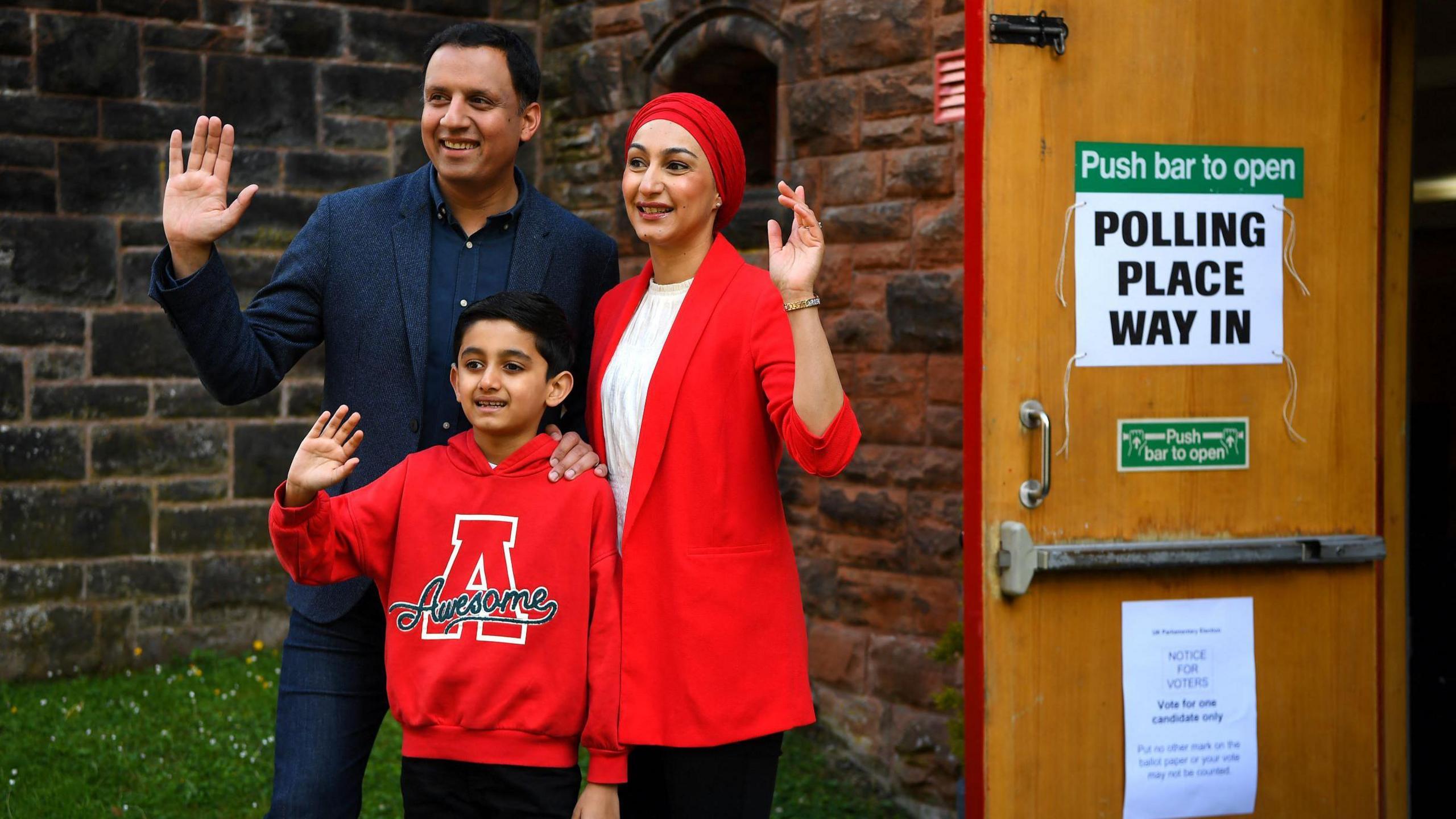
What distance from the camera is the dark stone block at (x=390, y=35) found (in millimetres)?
7395

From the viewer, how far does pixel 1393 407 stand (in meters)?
3.62

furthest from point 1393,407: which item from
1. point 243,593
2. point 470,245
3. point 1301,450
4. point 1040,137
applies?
point 243,593

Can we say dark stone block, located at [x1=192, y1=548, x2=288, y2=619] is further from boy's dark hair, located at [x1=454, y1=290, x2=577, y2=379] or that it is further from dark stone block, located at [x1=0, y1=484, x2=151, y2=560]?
boy's dark hair, located at [x1=454, y1=290, x2=577, y2=379]

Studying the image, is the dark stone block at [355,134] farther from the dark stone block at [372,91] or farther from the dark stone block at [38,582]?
the dark stone block at [38,582]

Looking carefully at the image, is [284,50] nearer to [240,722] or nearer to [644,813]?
[240,722]

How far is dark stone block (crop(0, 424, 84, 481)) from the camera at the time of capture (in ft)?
22.3

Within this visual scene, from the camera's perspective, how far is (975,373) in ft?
10.6

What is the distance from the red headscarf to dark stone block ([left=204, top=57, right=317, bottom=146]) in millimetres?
4862

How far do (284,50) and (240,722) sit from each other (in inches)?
130

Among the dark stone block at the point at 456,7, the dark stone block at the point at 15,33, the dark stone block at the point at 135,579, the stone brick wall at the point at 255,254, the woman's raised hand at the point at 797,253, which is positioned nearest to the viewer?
the woman's raised hand at the point at 797,253

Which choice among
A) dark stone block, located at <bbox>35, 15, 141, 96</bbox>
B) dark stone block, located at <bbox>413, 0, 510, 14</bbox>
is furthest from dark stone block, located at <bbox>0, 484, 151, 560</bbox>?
dark stone block, located at <bbox>413, 0, 510, 14</bbox>

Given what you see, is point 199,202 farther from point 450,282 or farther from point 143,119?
point 143,119

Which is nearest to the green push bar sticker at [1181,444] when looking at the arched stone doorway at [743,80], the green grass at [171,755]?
the green grass at [171,755]

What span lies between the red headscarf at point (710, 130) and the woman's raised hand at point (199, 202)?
0.77 metres
